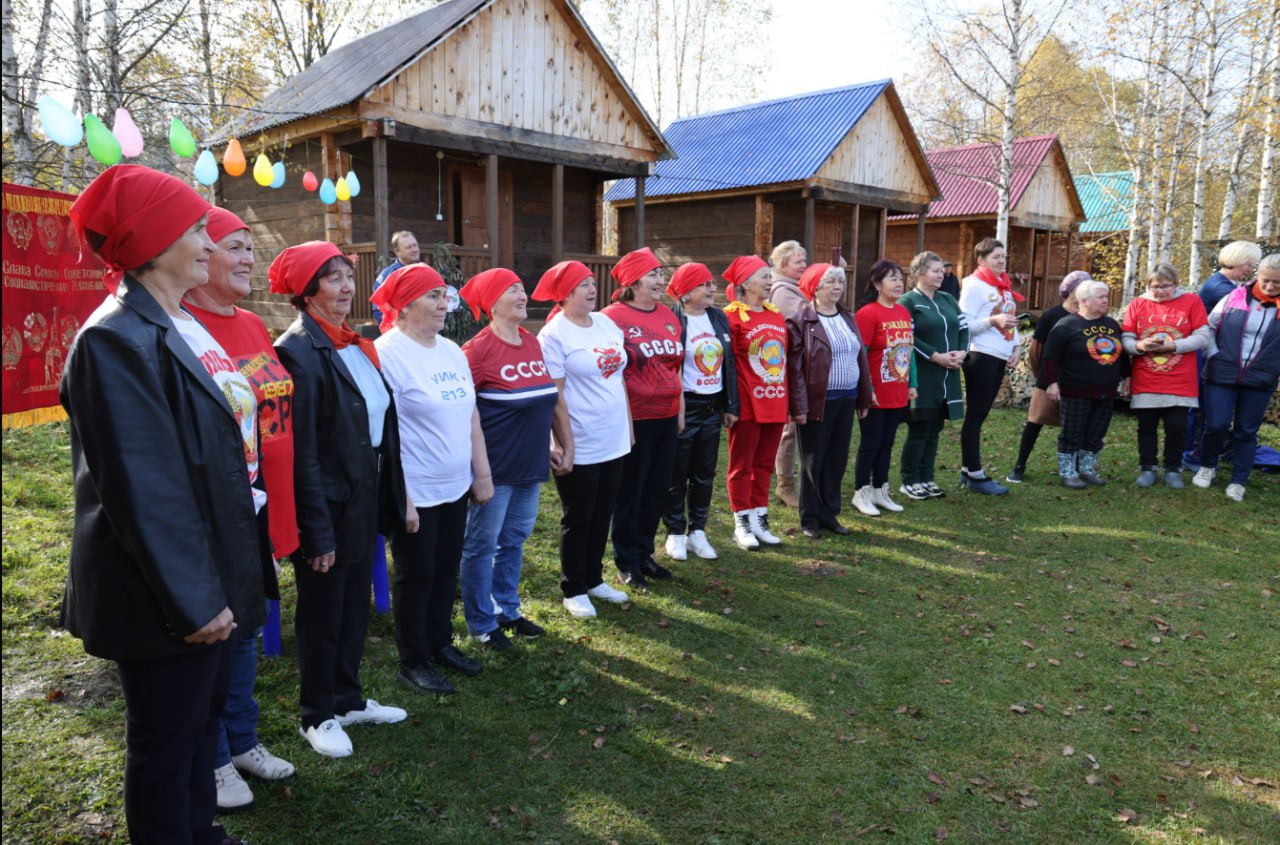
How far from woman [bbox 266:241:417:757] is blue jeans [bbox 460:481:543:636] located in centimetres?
67

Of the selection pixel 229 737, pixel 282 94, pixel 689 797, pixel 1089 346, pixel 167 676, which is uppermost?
pixel 282 94

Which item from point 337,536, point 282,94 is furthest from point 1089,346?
point 282,94

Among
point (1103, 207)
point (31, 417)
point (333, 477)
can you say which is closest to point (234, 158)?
point (31, 417)

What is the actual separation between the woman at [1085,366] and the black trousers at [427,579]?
239 inches

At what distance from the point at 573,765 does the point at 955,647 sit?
7.64 feet

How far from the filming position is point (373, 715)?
3.57m

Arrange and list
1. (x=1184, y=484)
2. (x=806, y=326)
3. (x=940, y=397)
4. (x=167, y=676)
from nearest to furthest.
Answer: (x=167, y=676) → (x=806, y=326) → (x=940, y=397) → (x=1184, y=484)

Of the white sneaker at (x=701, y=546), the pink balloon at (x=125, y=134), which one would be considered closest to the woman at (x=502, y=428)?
the white sneaker at (x=701, y=546)

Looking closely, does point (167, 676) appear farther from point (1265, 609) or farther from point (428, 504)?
point (1265, 609)

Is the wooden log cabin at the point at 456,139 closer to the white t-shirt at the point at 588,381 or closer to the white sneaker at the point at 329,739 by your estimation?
the white t-shirt at the point at 588,381

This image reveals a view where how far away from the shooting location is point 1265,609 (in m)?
5.14

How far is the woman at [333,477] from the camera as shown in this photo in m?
3.01

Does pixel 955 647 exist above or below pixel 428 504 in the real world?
below

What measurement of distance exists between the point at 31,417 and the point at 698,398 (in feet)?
13.1
